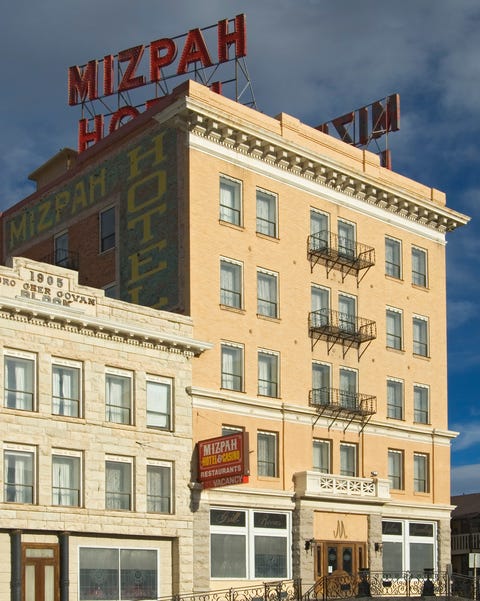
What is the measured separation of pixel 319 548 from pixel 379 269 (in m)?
16.2

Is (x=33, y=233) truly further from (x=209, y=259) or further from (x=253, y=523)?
(x=253, y=523)

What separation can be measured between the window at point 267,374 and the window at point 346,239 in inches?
309

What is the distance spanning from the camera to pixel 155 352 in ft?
165

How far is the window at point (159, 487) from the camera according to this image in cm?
4919

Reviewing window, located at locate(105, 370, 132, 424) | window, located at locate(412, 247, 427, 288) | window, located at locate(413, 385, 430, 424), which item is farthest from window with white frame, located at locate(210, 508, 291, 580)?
window, located at locate(412, 247, 427, 288)

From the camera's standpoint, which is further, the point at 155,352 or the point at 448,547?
the point at 448,547

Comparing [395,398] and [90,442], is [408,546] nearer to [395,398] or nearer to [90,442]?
[395,398]

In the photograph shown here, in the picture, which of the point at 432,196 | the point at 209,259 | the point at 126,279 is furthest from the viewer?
the point at 432,196

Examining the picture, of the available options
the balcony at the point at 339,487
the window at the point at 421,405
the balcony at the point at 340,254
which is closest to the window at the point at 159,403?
the balcony at the point at 339,487

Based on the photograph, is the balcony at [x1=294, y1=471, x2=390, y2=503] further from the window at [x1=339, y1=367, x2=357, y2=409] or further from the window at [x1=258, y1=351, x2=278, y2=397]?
the window at [x1=258, y1=351, x2=278, y2=397]

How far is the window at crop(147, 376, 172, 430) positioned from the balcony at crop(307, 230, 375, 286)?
40.4 ft

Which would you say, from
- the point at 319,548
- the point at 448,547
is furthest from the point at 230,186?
the point at 448,547

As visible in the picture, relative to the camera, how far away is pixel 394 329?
63406 millimetres

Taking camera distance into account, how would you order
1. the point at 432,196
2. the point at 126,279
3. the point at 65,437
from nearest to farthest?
the point at 65,437 < the point at 126,279 < the point at 432,196
